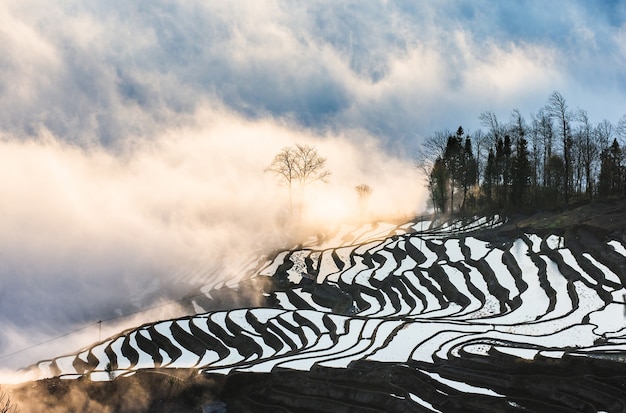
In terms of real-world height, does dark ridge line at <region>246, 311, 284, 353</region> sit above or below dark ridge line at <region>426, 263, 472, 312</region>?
below

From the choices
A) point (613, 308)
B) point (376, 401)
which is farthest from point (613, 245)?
point (376, 401)

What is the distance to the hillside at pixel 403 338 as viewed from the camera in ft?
76.4

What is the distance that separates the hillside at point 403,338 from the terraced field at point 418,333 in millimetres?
104

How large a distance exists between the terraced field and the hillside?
0.34 feet

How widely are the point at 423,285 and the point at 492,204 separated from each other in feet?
108

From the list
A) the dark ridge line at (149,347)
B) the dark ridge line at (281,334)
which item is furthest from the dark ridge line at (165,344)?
the dark ridge line at (281,334)

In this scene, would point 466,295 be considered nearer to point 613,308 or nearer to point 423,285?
point 423,285

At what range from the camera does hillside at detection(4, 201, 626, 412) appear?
23297 mm

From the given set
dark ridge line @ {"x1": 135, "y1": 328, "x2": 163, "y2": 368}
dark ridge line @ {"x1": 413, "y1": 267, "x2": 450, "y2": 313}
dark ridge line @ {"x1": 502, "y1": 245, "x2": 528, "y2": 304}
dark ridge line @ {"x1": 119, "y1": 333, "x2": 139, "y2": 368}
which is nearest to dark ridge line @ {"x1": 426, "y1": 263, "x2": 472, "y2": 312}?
dark ridge line @ {"x1": 413, "y1": 267, "x2": 450, "y2": 313}

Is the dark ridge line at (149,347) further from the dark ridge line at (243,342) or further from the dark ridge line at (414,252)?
the dark ridge line at (414,252)

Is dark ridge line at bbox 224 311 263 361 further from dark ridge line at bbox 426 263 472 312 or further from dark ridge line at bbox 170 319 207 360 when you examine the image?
dark ridge line at bbox 426 263 472 312

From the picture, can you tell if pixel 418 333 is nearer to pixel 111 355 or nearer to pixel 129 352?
pixel 129 352

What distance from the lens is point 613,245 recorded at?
43.7 m

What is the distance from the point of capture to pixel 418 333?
105ft
